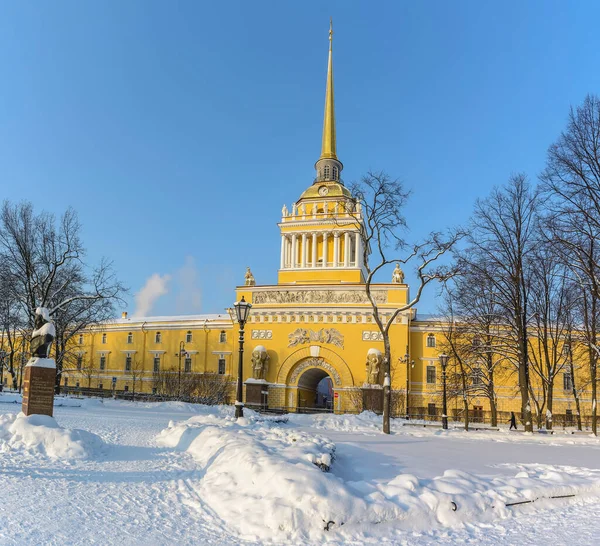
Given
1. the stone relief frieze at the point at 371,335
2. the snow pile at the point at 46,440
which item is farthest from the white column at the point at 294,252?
the snow pile at the point at 46,440

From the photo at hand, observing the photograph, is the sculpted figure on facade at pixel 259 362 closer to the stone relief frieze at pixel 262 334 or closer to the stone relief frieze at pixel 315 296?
the stone relief frieze at pixel 262 334

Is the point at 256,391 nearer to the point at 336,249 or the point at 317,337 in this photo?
the point at 317,337

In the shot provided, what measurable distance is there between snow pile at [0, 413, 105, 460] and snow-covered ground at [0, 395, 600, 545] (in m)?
0.02

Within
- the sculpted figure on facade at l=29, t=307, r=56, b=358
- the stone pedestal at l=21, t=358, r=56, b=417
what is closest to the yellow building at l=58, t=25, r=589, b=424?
the sculpted figure on facade at l=29, t=307, r=56, b=358

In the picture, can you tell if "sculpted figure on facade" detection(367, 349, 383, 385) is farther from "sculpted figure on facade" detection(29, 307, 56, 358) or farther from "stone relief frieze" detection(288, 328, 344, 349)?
"sculpted figure on facade" detection(29, 307, 56, 358)

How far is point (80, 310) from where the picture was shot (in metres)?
31.4

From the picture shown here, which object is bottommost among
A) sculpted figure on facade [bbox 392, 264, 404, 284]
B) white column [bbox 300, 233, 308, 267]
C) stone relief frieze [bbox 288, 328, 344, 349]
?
stone relief frieze [bbox 288, 328, 344, 349]

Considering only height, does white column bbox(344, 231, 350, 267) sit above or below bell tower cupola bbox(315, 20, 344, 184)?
below

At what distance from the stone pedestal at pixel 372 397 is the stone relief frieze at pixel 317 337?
15.8 ft

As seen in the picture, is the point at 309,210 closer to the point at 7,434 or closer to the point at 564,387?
the point at 564,387

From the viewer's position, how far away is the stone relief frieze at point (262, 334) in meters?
41.4

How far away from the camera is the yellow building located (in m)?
39.4

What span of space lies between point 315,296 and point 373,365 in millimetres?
7456

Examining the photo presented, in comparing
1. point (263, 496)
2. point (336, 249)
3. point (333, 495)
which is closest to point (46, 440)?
point (263, 496)
